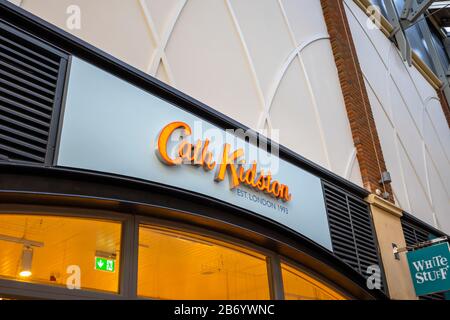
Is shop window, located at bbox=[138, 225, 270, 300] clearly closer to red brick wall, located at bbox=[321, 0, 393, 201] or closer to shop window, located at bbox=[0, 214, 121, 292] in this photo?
shop window, located at bbox=[0, 214, 121, 292]

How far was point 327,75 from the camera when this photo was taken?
9383 mm

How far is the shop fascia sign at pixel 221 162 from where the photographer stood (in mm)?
5031

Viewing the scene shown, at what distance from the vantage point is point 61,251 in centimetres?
423

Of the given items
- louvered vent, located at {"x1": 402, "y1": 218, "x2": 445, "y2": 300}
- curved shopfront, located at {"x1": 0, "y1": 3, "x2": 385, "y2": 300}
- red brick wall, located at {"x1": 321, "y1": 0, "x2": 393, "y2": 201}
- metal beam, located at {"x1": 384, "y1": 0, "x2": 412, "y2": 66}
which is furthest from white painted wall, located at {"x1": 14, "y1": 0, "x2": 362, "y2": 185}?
metal beam, located at {"x1": 384, "y1": 0, "x2": 412, "y2": 66}

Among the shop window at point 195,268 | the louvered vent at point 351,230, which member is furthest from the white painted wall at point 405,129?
the shop window at point 195,268

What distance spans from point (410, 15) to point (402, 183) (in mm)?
6065

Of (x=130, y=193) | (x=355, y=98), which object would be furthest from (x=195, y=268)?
(x=355, y=98)

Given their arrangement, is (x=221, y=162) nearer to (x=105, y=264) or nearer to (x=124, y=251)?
(x=124, y=251)

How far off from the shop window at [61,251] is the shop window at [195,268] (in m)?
0.38

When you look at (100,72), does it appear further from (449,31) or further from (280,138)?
(449,31)

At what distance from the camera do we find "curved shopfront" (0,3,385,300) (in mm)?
3973

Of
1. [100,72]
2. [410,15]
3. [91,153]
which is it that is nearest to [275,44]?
→ [100,72]

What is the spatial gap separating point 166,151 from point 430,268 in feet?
16.4

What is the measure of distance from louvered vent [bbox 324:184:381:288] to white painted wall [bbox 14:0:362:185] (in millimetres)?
653
